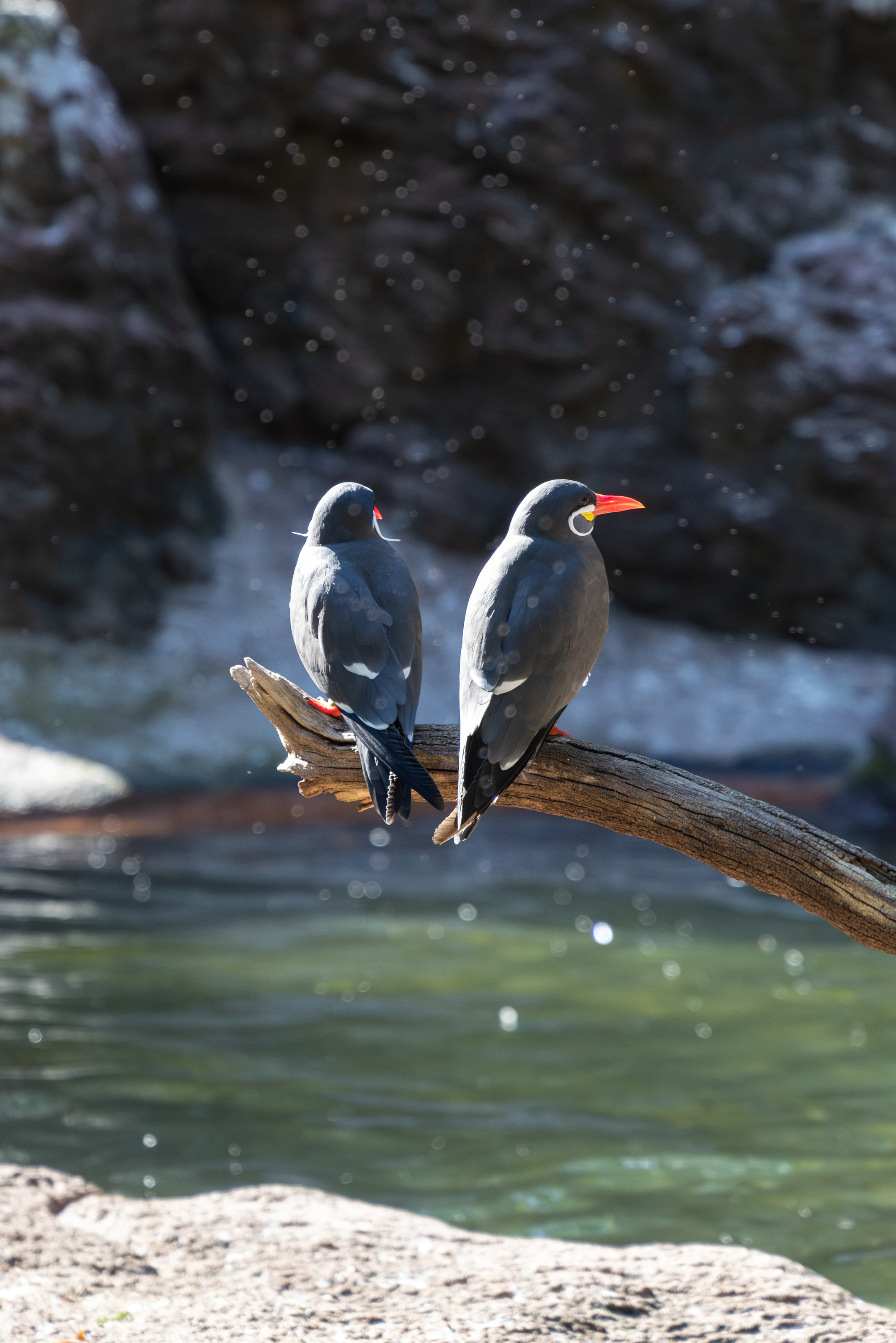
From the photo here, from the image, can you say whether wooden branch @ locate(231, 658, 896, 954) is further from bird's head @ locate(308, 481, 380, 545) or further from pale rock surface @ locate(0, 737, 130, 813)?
pale rock surface @ locate(0, 737, 130, 813)

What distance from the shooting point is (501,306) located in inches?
507

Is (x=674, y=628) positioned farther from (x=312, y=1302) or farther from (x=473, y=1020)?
(x=312, y=1302)

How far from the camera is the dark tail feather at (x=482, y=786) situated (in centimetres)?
177

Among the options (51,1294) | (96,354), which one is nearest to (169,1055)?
(51,1294)

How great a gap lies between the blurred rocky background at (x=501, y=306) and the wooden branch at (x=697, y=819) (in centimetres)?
941

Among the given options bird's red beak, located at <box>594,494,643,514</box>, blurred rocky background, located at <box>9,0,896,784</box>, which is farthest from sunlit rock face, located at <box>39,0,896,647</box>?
bird's red beak, located at <box>594,494,643,514</box>

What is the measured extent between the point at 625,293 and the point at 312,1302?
11.7 m

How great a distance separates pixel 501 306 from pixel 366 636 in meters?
11.5

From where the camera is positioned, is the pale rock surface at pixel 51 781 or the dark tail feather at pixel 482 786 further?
the pale rock surface at pixel 51 781

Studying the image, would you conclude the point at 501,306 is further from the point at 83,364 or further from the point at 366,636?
the point at 366,636

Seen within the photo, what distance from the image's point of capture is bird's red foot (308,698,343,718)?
7.02 feet

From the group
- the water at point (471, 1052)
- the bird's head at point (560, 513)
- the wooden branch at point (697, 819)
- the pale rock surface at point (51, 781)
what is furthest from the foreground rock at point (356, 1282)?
the pale rock surface at point (51, 781)

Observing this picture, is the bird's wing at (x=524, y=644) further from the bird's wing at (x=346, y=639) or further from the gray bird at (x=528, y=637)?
the bird's wing at (x=346, y=639)

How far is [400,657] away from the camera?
6.61 ft
